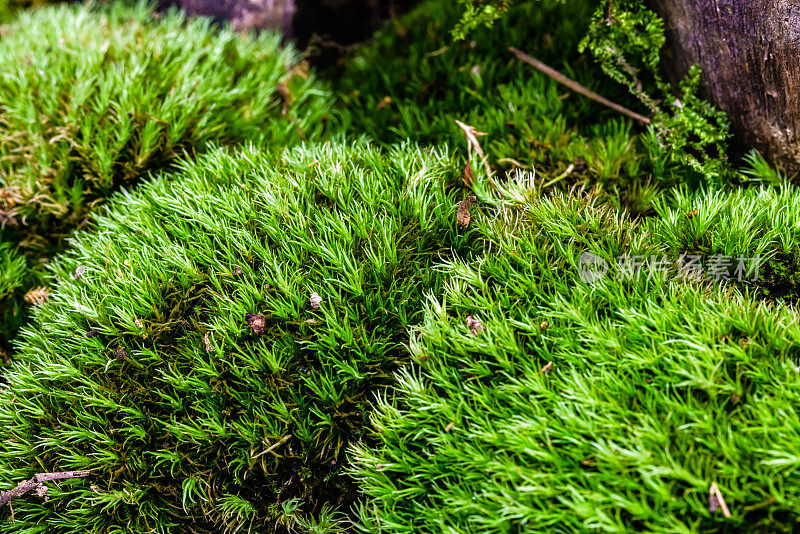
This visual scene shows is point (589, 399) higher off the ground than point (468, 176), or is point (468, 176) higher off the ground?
point (468, 176)

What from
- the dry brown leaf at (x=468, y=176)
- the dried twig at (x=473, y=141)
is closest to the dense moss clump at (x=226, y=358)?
the dry brown leaf at (x=468, y=176)

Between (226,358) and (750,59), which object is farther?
(750,59)

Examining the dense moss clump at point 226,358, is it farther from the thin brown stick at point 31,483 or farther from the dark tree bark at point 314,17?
the dark tree bark at point 314,17

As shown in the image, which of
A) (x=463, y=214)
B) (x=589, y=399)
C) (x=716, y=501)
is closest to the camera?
(x=716, y=501)

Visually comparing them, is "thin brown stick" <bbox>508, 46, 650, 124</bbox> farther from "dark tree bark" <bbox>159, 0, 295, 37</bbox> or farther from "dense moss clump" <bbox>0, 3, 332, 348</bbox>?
"dark tree bark" <bbox>159, 0, 295, 37</bbox>

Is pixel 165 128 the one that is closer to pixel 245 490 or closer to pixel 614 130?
pixel 245 490

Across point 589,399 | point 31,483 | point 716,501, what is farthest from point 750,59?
point 31,483

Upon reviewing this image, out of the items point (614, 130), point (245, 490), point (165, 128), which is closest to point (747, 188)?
point (614, 130)

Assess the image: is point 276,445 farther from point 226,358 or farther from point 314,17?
point 314,17
